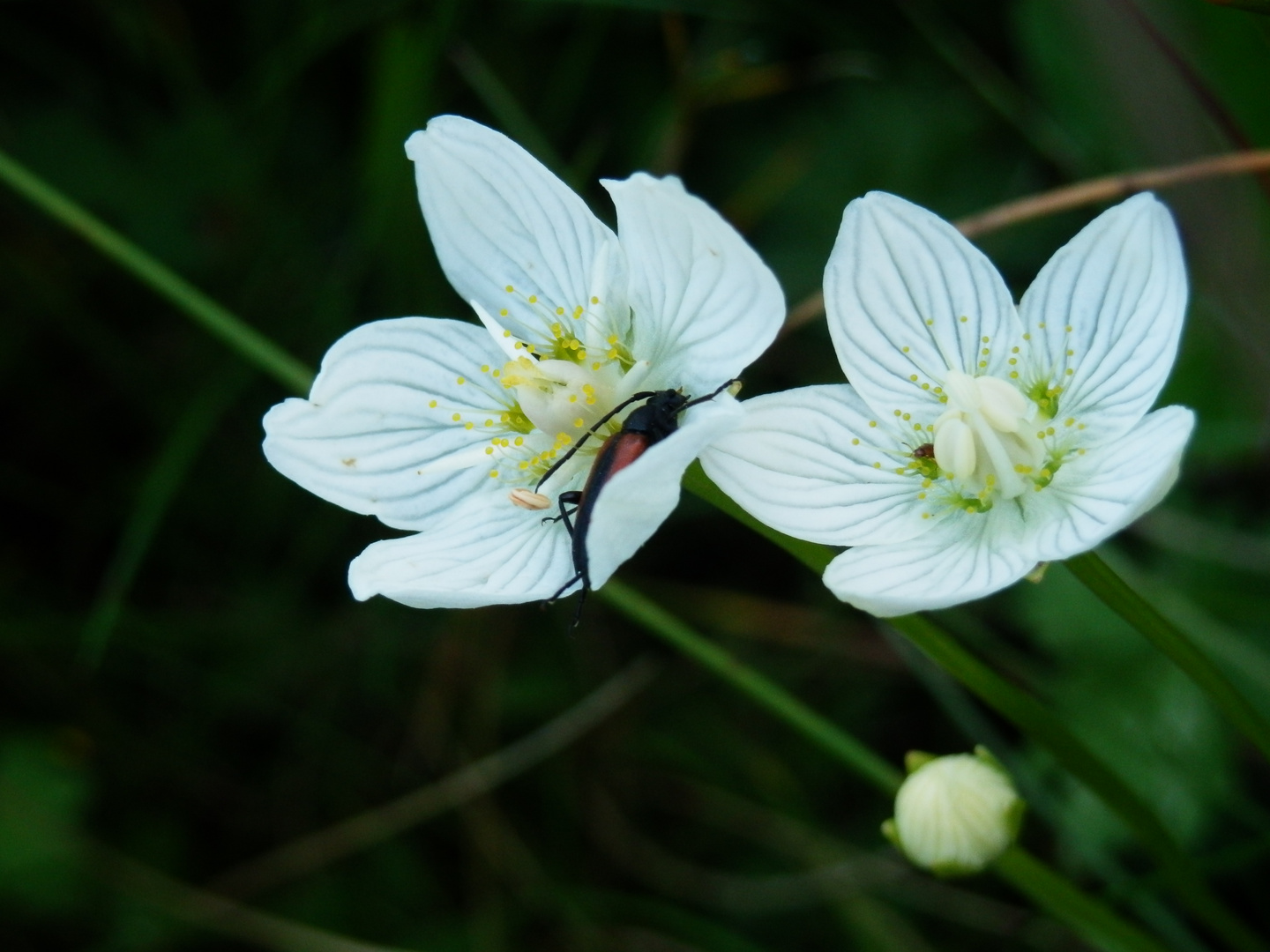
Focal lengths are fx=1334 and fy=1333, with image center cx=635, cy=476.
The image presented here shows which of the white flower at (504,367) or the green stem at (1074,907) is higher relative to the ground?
the white flower at (504,367)

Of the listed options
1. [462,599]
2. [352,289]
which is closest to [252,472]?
[352,289]

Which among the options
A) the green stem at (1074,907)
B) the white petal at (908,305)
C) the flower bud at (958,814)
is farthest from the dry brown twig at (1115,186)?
the green stem at (1074,907)

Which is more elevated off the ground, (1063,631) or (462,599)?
(1063,631)

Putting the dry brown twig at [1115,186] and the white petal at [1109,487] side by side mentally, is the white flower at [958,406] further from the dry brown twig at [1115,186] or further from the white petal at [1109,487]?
the dry brown twig at [1115,186]

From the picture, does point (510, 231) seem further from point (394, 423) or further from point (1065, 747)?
point (1065, 747)

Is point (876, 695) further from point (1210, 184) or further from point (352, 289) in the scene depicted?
point (352, 289)

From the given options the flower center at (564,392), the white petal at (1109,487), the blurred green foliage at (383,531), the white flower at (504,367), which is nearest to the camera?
the white petal at (1109,487)
